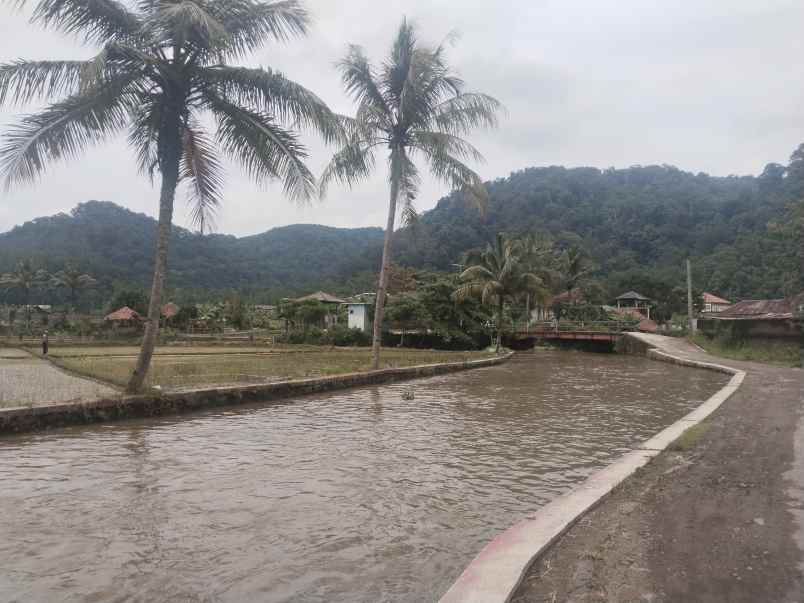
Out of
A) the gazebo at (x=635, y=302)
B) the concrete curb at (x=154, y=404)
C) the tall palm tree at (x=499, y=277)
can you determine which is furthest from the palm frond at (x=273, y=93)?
the gazebo at (x=635, y=302)

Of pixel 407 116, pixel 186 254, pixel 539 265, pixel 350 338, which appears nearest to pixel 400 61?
pixel 407 116

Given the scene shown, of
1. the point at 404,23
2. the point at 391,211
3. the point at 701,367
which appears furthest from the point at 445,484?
the point at 701,367

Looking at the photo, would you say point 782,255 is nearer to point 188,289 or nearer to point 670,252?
point 670,252

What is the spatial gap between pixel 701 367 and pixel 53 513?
857 inches

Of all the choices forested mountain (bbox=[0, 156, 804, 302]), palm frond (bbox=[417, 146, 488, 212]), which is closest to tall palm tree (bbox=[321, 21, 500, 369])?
palm frond (bbox=[417, 146, 488, 212])

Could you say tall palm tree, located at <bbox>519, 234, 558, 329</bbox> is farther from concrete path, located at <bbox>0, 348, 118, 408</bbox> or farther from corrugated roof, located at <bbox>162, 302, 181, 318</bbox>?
corrugated roof, located at <bbox>162, 302, 181, 318</bbox>

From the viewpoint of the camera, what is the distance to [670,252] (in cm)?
7762

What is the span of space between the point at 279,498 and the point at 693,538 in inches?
126

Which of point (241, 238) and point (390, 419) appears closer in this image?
point (390, 419)

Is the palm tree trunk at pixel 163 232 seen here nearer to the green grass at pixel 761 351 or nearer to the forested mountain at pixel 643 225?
the green grass at pixel 761 351

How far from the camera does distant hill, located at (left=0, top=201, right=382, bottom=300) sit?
70.0m

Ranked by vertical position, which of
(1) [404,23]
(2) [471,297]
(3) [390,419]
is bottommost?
(3) [390,419]

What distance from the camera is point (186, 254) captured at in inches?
3115

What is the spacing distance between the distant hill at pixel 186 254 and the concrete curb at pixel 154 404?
166ft
